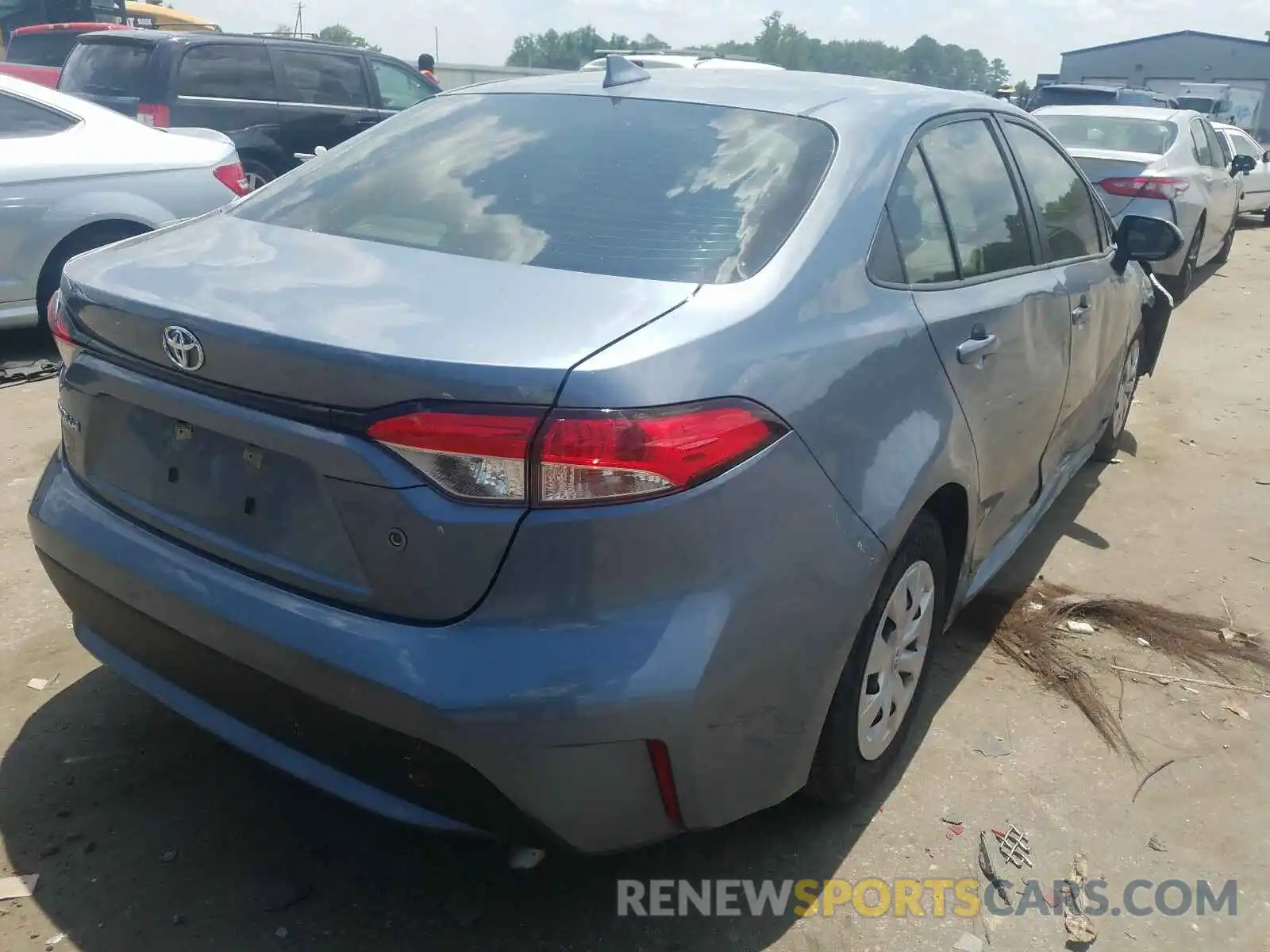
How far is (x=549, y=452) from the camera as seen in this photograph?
1787 mm

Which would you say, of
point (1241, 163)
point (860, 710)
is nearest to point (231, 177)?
point (860, 710)

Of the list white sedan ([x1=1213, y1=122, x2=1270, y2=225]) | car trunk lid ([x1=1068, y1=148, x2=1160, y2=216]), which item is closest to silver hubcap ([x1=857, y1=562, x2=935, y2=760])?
car trunk lid ([x1=1068, y1=148, x2=1160, y2=216])

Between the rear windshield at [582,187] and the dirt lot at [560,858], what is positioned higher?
the rear windshield at [582,187]

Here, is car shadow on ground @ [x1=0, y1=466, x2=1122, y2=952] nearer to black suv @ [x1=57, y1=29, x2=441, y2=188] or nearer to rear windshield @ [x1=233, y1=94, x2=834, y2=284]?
rear windshield @ [x1=233, y1=94, x2=834, y2=284]

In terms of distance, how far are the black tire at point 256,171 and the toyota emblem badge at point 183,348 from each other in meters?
7.48

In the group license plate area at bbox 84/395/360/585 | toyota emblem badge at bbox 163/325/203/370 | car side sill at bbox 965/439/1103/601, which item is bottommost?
car side sill at bbox 965/439/1103/601

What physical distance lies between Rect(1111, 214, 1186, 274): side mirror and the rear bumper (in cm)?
247

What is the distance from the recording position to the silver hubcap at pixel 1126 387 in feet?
16.2

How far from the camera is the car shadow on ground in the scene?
2268mm

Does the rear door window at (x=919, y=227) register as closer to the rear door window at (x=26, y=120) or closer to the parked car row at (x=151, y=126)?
the parked car row at (x=151, y=126)

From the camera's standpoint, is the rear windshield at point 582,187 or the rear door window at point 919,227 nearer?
the rear windshield at point 582,187

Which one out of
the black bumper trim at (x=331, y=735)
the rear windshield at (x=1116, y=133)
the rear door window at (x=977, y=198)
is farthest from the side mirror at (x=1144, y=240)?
the rear windshield at (x=1116, y=133)

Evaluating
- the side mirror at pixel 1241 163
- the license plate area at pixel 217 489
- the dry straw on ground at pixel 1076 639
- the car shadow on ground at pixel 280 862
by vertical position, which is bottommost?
the car shadow on ground at pixel 280 862

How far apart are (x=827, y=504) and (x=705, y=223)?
646mm
